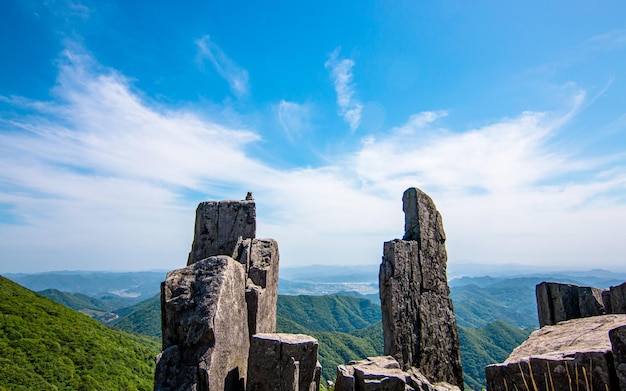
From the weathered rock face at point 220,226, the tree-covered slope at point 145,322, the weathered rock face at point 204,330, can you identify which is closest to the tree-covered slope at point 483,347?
the tree-covered slope at point 145,322

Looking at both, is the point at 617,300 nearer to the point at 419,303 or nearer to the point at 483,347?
the point at 419,303

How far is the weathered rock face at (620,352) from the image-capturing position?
5102 millimetres

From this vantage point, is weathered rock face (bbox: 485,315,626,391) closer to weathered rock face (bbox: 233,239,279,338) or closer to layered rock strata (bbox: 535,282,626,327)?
layered rock strata (bbox: 535,282,626,327)

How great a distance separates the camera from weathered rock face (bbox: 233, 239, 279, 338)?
8.27m

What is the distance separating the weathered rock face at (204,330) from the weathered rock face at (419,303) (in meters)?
4.64

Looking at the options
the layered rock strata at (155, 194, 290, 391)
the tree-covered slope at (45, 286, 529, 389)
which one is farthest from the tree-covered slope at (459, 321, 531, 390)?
the layered rock strata at (155, 194, 290, 391)

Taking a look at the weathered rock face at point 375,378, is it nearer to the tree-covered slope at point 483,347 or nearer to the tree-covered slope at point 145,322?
the tree-covered slope at point 483,347

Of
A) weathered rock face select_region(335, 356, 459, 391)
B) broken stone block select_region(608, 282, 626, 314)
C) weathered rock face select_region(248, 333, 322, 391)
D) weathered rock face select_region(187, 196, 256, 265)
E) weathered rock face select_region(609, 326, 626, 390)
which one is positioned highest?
weathered rock face select_region(187, 196, 256, 265)

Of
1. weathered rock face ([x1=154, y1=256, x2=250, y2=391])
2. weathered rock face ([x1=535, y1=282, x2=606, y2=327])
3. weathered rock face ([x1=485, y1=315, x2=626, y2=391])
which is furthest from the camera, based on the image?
weathered rock face ([x1=535, y1=282, x2=606, y2=327])

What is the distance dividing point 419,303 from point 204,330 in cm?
668

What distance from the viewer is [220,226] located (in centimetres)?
1105

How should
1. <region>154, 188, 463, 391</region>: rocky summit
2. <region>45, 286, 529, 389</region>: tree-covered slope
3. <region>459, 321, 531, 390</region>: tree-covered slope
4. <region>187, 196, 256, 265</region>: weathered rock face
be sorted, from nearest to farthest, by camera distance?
<region>154, 188, 463, 391</region>: rocky summit → <region>187, 196, 256, 265</region>: weathered rock face → <region>45, 286, 529, 389</region>: tree-covered slope → <region>459, 321, 531, 390</region>: tree-covered slope

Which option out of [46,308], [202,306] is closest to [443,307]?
[202,306]

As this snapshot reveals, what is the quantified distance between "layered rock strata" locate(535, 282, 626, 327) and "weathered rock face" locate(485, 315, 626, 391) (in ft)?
7.65
